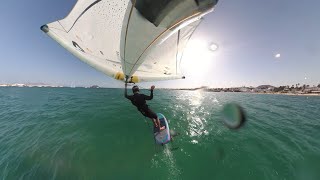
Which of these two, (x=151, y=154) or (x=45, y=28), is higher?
(x=45, y=28)

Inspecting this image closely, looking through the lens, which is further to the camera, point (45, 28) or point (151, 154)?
point (151, 154)

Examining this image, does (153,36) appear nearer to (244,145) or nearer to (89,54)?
(89,54)

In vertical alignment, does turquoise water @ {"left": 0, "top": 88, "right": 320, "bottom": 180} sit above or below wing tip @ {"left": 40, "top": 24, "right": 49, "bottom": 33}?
below

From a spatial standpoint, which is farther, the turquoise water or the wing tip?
the turquoise water

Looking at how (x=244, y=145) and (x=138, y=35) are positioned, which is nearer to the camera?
(x=138, y=35)

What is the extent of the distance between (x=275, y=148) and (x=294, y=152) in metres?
0.85

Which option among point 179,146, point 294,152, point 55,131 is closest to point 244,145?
point 294,152

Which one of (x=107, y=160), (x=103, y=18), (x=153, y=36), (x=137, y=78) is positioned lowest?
(x=107, y=160)

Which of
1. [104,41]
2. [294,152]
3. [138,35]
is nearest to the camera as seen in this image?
[138,35]

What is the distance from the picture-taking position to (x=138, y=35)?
2768 mm

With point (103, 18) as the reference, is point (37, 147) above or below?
below

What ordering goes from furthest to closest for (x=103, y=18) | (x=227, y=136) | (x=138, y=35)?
(x=227, y=136), (x=103, y=18), (x=138, y=35)

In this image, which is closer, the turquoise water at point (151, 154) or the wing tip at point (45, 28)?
the wing tip at point (45, 28)

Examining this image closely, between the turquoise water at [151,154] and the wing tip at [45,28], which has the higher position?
the wing tip at [45,28]
